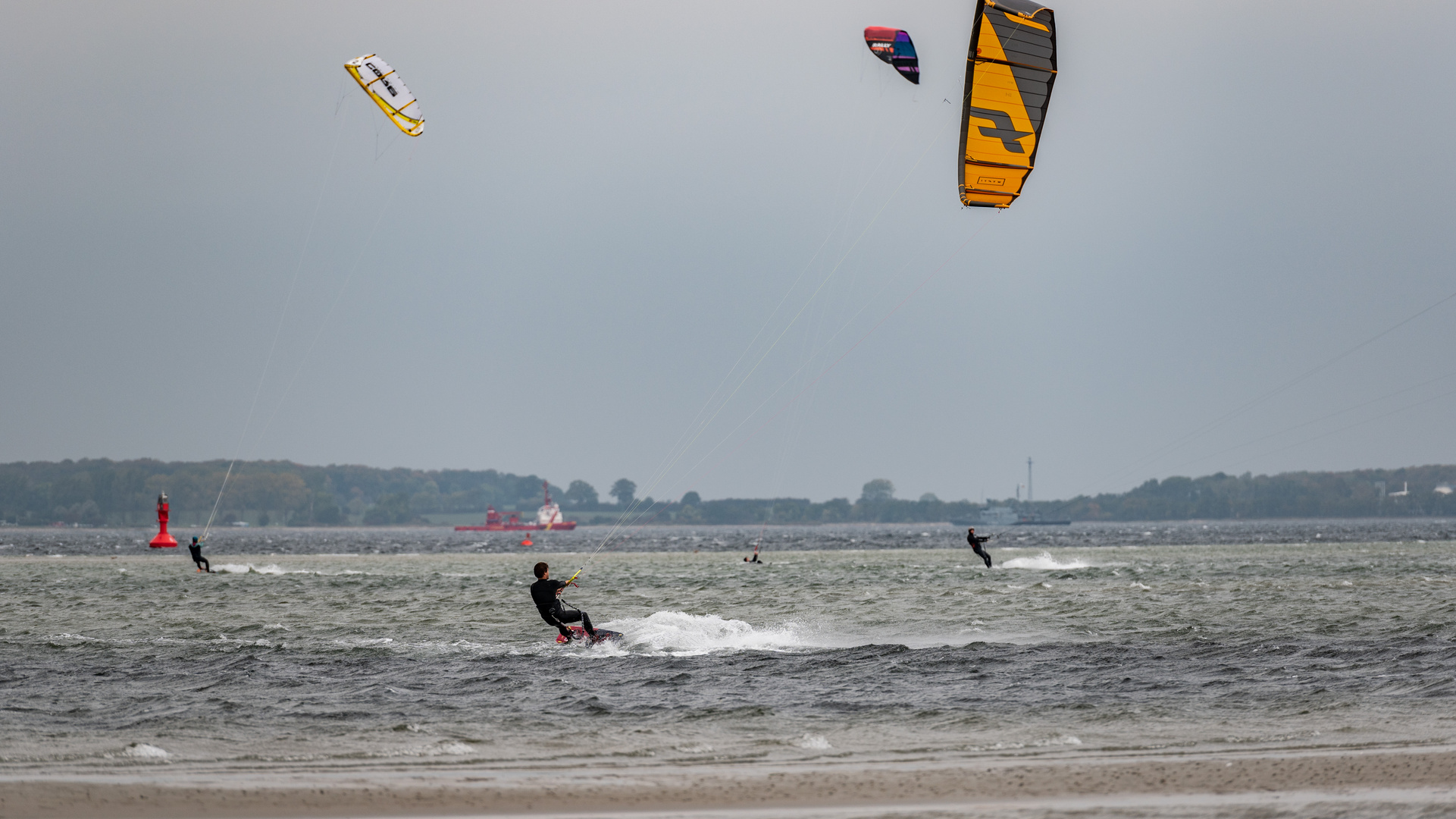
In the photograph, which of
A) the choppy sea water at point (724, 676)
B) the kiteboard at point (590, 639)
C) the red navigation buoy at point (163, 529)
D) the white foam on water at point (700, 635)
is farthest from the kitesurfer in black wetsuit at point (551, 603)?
the red navigation buoy at point (163, 529)

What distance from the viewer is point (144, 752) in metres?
8.88

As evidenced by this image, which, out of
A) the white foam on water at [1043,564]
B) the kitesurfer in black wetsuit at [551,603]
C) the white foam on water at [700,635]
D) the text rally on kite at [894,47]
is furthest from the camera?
the white foam on water at [1043,564]

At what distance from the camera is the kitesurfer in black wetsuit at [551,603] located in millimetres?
15422

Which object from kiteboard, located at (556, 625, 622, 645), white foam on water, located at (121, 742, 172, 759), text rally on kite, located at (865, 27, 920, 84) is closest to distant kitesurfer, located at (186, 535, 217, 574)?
kiteboard, located at (556, 625, 622, 645)

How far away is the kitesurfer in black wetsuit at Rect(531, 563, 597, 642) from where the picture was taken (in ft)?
50.6

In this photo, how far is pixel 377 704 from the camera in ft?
37.6

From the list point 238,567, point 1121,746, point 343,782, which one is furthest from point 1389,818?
point 238,567

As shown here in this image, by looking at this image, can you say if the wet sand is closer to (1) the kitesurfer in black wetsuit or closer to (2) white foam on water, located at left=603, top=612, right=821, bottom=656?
(1) the kitesurfer in black wetsuit

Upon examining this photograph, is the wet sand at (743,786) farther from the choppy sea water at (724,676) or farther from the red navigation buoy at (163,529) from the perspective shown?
the red navigation buoy at (163,529)

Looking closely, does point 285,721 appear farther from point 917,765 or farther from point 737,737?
point 917,765

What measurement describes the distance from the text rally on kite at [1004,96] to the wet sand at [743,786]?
10.6m

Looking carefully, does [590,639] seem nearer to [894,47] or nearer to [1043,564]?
[894,47]

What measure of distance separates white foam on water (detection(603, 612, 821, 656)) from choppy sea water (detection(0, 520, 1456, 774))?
0.26 ft

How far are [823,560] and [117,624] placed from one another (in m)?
39.6
